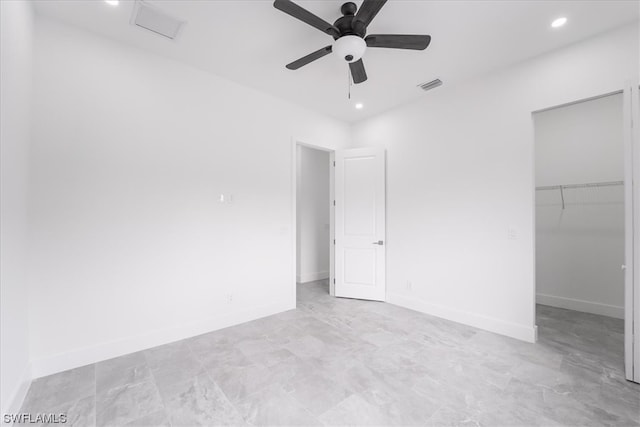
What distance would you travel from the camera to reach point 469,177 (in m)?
3.33

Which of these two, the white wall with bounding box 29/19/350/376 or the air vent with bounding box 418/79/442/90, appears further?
the air vent with bounding box 418/79/442/90

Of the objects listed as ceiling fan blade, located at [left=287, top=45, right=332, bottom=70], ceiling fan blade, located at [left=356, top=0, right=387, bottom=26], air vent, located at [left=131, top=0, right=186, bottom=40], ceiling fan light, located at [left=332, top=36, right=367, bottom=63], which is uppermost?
air vent, located at [left=131, top=0, right=186, bottom=40]

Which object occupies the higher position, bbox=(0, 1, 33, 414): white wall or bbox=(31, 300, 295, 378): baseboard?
bbox=(0, 1, 33, 414): white wall

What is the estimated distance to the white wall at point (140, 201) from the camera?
2.28 m

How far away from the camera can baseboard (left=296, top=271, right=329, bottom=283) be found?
5410 millimetres

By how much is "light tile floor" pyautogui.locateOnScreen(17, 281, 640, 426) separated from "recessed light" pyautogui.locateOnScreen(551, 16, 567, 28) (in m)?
2.98

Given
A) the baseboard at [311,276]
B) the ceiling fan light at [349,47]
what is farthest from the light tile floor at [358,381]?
the ceiling fan light at [349,47]

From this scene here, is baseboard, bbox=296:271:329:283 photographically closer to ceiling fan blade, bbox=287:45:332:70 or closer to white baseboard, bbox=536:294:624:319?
white baseboard, bbox=536:294:624:319

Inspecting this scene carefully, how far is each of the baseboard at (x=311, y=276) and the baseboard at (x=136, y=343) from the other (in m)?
1.79

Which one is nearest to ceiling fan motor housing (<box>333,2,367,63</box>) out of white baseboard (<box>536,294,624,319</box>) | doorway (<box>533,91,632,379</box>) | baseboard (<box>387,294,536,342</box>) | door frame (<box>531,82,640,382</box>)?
door frame (<box>531,82,640,382</box>)

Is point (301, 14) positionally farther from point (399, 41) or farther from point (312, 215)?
point (312, 215)

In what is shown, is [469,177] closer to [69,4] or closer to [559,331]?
[559,331]

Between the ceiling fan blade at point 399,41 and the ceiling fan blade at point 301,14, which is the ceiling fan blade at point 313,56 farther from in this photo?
the ceiling fan blade at point 399,41

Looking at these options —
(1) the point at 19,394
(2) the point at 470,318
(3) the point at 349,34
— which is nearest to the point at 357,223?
(2) the point at 470,318
